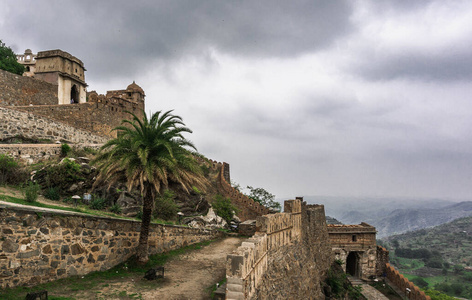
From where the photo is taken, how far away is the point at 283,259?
10797 millimetres

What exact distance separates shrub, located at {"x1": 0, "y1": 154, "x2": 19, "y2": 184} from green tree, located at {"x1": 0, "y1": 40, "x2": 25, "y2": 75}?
73.2 ft

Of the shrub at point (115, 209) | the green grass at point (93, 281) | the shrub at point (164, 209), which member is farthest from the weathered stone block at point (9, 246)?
the shrub at point (164, 209)

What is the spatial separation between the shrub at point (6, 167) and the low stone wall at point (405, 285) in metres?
29.3

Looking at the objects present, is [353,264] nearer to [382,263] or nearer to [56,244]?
[382,263]

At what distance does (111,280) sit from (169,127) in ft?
19.8

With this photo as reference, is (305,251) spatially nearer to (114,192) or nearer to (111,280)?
(111,280)

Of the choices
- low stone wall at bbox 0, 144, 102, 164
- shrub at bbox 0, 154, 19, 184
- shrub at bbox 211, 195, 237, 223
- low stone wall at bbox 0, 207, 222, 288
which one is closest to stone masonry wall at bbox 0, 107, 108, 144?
low stone wall at bbox 0, 144, 102, 164

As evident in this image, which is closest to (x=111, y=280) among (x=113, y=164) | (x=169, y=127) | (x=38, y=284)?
→ (x=38, y=284)

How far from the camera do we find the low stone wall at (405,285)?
2367 cm

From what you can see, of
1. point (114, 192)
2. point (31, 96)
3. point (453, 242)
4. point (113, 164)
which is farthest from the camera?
point (453, 242)

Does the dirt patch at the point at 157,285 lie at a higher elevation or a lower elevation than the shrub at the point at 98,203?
lower

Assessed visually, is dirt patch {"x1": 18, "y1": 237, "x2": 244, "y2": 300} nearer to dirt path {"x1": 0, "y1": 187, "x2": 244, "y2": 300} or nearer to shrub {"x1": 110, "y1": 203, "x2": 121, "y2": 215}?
dirt path {"x1": 0, "y1": 187, "x2": 244, "y2": 300}

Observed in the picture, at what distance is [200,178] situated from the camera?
12750 mm

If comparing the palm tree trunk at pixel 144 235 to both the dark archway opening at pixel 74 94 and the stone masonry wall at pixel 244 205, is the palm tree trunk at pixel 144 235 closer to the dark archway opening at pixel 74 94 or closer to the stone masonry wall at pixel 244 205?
the stone masonry wall at pixel 244 205
